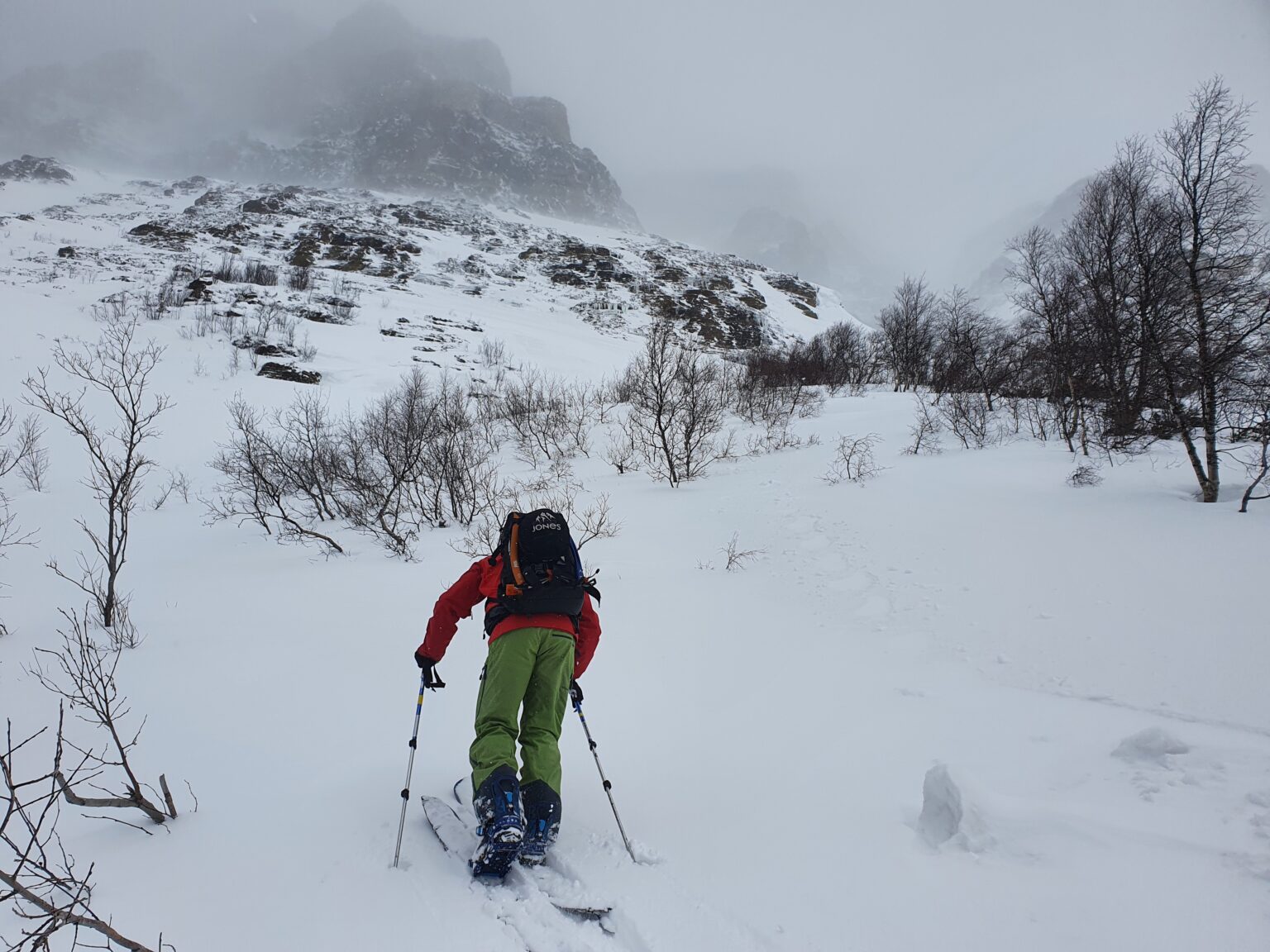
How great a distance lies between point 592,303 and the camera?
45688mm

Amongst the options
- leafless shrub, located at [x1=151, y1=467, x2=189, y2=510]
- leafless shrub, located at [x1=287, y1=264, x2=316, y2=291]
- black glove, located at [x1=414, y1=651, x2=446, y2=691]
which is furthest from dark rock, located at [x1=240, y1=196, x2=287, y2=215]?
black glove, located at [x1=414, y1=651, x2=446, y2=691]

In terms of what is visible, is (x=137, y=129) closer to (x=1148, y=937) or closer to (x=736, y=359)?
(x=736, y=359)

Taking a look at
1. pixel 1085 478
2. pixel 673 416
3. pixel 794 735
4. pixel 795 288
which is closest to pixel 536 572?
pixel 794 735

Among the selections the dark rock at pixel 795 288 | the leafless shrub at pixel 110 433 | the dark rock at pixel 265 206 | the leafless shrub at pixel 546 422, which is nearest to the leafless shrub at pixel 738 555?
the leafless shrub at pixel 110 433

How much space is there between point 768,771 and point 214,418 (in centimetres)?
2146

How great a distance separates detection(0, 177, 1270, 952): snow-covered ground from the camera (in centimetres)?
216

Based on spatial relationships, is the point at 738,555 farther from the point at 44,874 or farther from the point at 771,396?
the point at 771,396

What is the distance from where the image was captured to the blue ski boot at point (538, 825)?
2.44 meters

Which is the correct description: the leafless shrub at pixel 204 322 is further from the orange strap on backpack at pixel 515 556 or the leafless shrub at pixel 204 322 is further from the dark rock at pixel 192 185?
the dark rock at pixel 192 185

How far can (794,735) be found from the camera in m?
3.52

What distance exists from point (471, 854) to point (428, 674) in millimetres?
1014

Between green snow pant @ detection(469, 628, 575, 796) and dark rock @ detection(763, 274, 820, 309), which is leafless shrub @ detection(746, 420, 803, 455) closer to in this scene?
green snow pant @ detection(469, 628, 575, 796)

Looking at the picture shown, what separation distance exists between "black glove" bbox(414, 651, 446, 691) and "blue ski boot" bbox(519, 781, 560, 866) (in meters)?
0.86

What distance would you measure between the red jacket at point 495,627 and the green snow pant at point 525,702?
0.18ft
